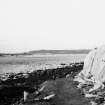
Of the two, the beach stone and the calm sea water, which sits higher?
the beach stone

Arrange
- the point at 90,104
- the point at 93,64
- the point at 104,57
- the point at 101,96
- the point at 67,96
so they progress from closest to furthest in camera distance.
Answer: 1. the point at 90,104
2. the point at 101,96
3. the point at 67,96
4. the point at 104,57
5. the point at 93,64

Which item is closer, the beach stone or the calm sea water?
the beach stone

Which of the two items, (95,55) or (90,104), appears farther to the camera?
(95,55)

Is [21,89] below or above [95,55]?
below

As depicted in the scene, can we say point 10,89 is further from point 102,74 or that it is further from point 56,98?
point 102,74

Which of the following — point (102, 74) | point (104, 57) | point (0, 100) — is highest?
point (104, 57)

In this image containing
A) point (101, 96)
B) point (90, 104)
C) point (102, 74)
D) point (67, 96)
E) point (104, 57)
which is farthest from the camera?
point (104, 57)

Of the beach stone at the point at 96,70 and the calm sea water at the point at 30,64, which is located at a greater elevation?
the beach stone at the point at 96,70

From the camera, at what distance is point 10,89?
67.1ft

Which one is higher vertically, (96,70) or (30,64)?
(96,70)

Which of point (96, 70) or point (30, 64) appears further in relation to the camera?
point (30, 64)

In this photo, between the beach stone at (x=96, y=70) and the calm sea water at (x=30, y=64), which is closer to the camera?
the beach stone at (x=96, y=70)

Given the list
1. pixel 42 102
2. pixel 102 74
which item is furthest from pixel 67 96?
pixel 102 74

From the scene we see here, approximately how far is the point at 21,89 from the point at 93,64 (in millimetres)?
8448
